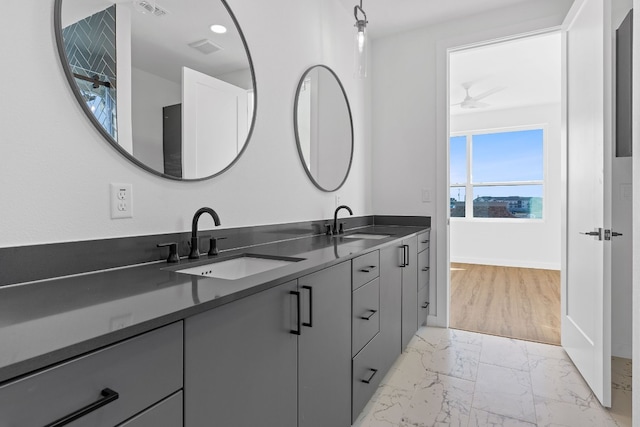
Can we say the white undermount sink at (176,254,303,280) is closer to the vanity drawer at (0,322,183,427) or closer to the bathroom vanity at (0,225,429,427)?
the bathroom vanity at (0,225,429,427)

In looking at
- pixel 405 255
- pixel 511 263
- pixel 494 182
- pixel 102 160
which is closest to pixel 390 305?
pixel 405 255

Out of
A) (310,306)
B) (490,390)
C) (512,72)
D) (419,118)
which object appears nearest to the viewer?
(310,306)

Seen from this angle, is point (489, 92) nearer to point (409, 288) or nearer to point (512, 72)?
point (512, 72)

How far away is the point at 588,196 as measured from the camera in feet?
6.49

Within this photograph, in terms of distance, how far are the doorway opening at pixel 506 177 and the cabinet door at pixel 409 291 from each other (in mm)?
1227

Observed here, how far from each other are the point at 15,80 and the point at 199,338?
0.85 m

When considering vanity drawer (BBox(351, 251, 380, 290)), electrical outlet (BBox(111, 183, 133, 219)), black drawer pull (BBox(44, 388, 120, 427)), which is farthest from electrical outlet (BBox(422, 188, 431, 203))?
black drawer pull (BBox(44, 388, 120, 427))

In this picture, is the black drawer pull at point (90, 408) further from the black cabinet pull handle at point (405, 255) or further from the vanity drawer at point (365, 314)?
the black cabinet pull handle at point (405, 255)

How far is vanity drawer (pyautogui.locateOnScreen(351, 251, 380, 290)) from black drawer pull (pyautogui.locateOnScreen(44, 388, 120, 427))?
1043 mm

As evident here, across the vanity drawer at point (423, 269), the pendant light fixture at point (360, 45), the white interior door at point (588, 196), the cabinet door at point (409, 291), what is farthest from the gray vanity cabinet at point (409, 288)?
the pendant light fixture at point (360, 45)

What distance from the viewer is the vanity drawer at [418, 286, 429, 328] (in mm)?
2672

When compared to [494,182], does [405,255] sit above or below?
below

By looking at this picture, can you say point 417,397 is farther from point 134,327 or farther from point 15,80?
point 15,80

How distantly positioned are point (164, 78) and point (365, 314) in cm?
137
